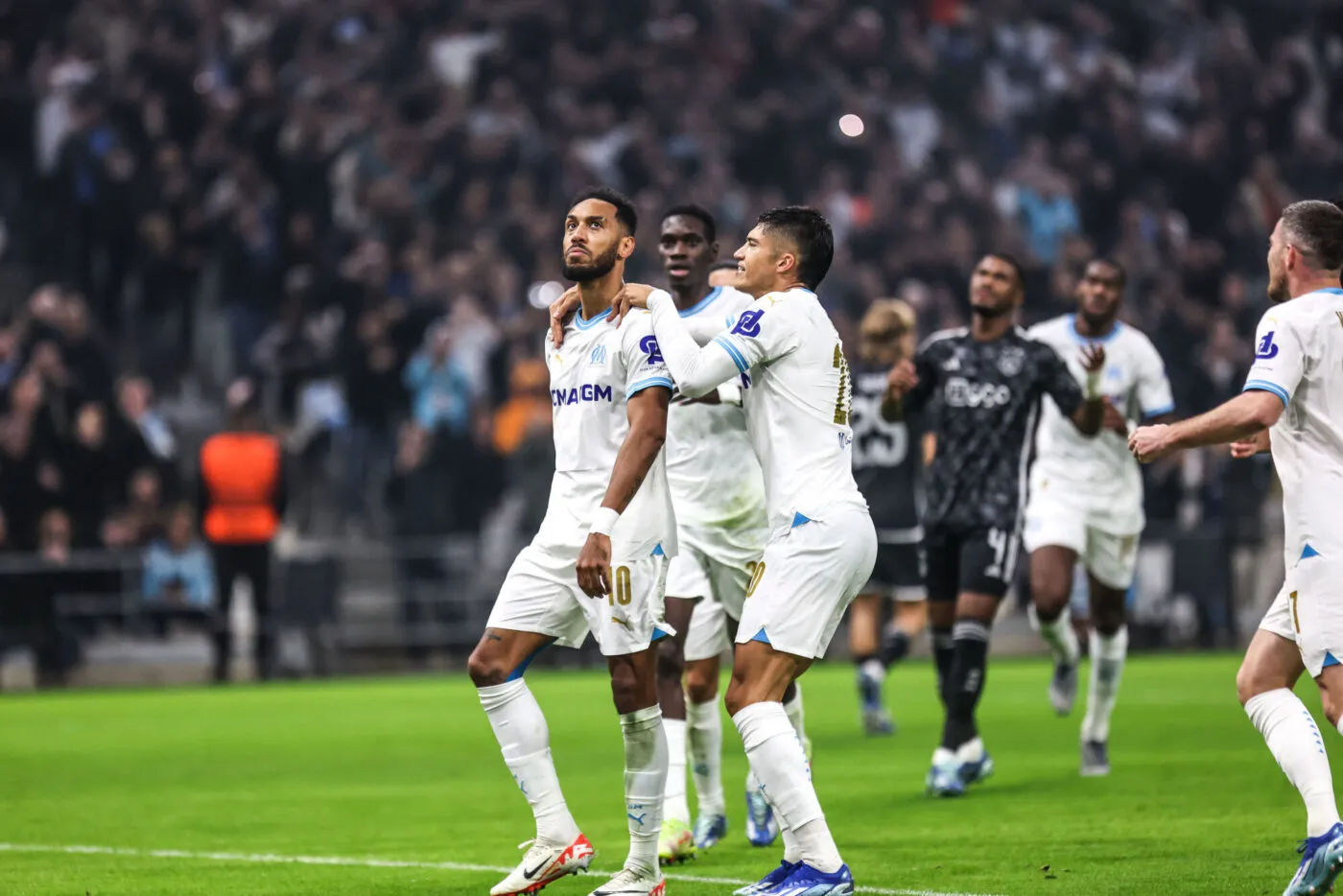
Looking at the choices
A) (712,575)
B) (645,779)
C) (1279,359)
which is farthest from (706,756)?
(1279,359)

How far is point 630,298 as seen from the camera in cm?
666

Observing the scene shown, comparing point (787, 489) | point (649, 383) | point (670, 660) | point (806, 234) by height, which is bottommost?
point (670, 660)

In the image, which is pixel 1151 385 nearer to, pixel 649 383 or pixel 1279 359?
pixel 1279 359

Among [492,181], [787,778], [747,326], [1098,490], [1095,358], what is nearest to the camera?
[787,778]

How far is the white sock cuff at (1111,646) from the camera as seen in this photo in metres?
11.0

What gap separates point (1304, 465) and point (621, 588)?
94.2 inches

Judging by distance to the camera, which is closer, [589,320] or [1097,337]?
[589,320]

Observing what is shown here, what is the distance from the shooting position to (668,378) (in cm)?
664

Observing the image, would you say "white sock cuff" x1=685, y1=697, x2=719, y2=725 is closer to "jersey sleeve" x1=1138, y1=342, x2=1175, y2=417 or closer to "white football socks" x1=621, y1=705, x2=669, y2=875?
"white football socks" x1=621, y1=705, x2=669, y2=875

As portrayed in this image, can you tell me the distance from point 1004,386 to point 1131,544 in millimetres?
1798

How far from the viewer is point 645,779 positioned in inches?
261

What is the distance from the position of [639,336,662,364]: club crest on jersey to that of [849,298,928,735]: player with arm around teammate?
242 inches

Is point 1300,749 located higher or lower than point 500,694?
lower

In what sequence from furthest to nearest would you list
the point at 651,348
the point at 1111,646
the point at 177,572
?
the point at 177,572, the point at 1111,646, the point at 651,348
